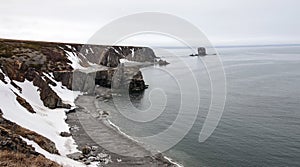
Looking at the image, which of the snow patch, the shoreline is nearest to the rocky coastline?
the shoreline

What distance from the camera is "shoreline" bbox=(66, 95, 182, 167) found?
2981 centimetres

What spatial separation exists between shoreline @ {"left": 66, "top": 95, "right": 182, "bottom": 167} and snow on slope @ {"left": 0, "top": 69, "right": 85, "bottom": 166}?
145 cm

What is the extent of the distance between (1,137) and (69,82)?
47059mm

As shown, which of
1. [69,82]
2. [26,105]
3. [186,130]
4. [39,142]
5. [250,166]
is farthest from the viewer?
[69,82]

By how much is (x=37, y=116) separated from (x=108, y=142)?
11.0 m

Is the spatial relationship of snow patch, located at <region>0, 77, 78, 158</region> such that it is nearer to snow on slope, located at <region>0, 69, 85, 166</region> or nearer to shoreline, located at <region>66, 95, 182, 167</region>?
snow on slope, located at <region>0, 69, 85, 166</region>

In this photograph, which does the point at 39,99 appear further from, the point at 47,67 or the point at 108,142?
the point at 47,67

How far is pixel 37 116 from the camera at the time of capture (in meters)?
38.1

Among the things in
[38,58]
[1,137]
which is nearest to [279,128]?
[1,137]

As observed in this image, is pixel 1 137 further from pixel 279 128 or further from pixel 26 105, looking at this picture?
pixel 279 128

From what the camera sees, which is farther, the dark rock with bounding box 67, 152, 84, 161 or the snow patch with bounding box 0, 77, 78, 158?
the snow patch with bounding box 0, 77, 78, 158

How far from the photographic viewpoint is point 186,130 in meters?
41.6

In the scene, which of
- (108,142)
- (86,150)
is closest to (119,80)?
(108,142)

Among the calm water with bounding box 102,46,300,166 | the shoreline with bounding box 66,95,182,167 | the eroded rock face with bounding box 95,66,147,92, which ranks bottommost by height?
the shoreline with bounding box 66,95,182,167
